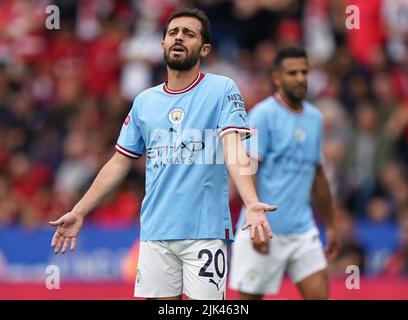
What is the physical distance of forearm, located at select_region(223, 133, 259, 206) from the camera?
6793 mm

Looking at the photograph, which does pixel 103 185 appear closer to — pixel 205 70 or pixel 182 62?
pixel 182 62

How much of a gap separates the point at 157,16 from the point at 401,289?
6.68 meters

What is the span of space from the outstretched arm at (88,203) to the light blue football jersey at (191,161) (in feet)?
0.89

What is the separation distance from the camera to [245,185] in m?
6.85

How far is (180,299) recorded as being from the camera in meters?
7.18

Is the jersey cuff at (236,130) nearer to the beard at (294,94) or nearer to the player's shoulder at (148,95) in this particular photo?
the player's shoulder at (148,95)

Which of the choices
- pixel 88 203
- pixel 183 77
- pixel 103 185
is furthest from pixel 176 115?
pixel 88 203

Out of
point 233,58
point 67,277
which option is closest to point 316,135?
point 67,277

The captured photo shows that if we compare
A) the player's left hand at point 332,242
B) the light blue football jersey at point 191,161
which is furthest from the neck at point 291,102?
the light blue football jersey at point 191,161

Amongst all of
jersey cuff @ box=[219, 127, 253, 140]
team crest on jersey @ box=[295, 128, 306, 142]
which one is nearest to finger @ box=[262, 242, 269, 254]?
team crest on jersey @ box=[295, 128, 306, 142]

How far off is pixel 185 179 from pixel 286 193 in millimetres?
2304

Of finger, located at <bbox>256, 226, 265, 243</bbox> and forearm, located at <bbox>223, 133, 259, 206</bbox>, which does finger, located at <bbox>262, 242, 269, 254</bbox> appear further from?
finger, located at <bbox>256, 226, 265, 243</bbox>

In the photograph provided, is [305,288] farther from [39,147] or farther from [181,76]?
[39,147]

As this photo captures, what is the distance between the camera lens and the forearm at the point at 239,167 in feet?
22.3
